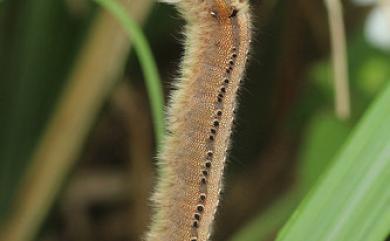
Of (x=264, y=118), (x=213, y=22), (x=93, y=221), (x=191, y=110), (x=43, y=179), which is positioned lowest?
(x=93, y=221)

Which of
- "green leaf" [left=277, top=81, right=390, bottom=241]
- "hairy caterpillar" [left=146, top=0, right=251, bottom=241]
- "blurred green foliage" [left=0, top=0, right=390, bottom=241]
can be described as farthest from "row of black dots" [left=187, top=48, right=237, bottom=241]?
"blurred green foliage" [left=0, top=0, right=390, bottom=241]

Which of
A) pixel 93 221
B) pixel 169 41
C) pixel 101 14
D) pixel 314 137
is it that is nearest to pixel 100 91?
pixel 101 14

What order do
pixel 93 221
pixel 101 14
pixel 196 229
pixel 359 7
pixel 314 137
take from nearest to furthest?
1. pixel 196 229
2. pixel 101 14
3. pixel 314 137
4. pixel 359 7
5. pixel 93 221

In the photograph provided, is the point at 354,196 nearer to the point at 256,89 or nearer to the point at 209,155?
the point at 209,155

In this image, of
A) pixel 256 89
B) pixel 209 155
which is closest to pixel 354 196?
pixel 209 155

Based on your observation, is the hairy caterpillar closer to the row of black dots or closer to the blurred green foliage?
the row of black dots

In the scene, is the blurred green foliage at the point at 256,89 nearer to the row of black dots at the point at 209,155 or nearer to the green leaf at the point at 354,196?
the row of black dots at the point at 209,155

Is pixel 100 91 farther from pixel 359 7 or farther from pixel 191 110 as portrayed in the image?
pixel 359 7

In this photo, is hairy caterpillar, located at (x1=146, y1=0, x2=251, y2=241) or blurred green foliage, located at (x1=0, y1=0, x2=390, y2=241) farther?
blurred green foliage, located at (x1=0, y1=0, x2=390, y2=241)
